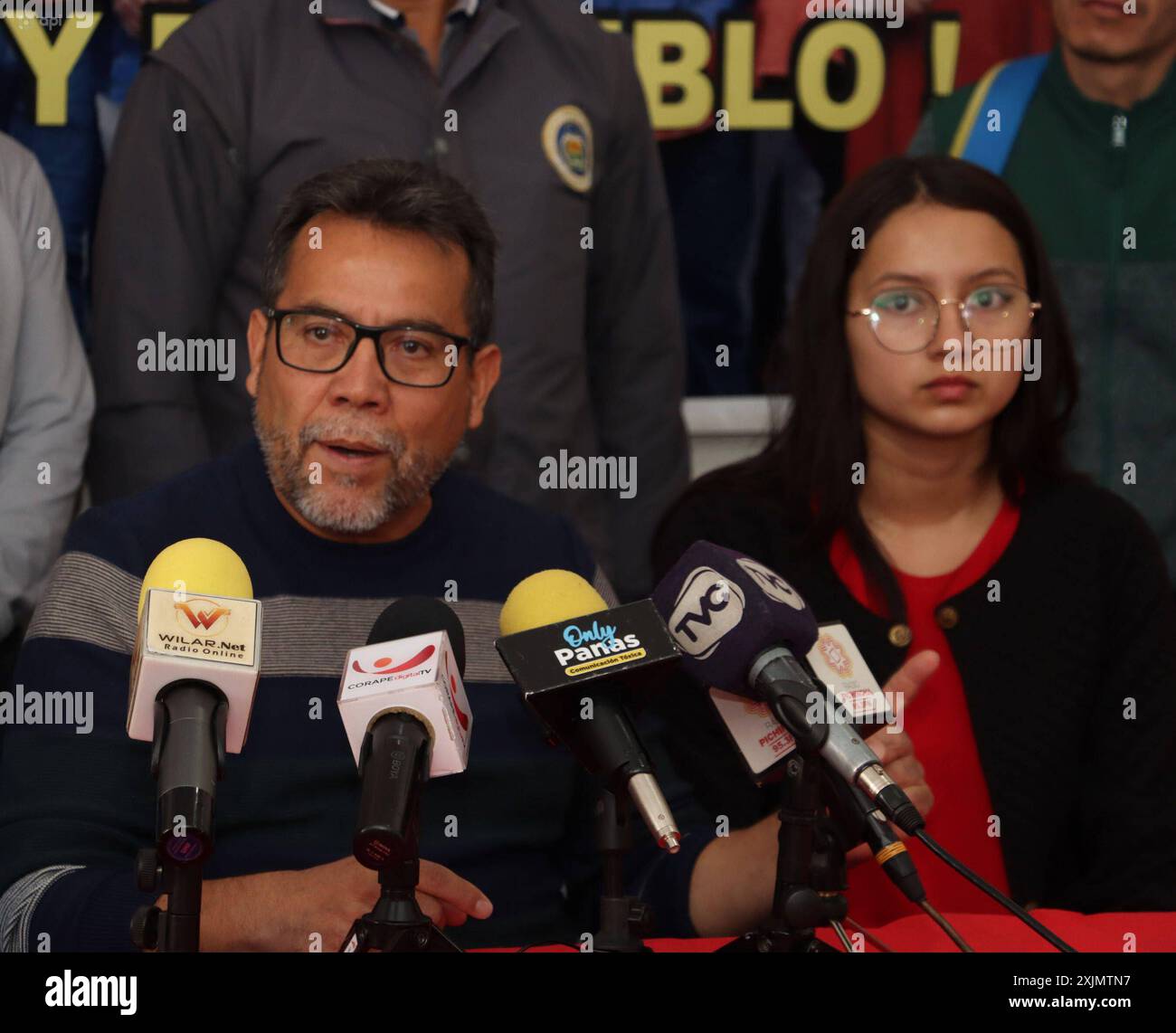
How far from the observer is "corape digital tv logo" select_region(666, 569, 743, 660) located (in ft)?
5.14

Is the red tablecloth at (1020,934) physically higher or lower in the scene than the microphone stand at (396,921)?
lower

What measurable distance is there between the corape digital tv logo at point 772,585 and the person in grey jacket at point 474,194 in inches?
58.5

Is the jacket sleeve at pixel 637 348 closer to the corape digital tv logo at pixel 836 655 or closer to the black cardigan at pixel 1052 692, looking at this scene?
the black cardigan at pixel 1052 692

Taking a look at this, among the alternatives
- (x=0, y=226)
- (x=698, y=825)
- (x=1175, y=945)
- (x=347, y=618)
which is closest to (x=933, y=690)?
(x=698, y=825)

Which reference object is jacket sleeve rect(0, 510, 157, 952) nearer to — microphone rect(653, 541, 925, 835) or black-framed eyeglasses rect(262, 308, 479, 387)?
black-framed eyeglasses rect(262, 308, 479, 387)

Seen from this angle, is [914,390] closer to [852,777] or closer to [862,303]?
[862,303]

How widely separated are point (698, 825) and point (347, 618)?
587mm

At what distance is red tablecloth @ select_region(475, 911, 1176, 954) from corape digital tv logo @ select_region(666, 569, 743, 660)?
1.49ft

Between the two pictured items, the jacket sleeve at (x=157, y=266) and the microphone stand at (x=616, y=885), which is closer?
the microphone stand at (x=616, y=885)

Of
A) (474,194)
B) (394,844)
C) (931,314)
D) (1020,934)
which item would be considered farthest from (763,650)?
(474,194)

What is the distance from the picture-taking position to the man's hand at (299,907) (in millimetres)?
1656

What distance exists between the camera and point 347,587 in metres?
2.30

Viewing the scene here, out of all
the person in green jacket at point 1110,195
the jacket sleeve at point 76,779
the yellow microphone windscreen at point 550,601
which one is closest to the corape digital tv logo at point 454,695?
the yellow microphone windscreen at point 550,601

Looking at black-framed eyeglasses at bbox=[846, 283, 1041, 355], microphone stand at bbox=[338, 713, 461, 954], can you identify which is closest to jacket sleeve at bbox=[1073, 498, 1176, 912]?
black-framed eyeglasses at bbox=[846, 283, 1041, 355]
